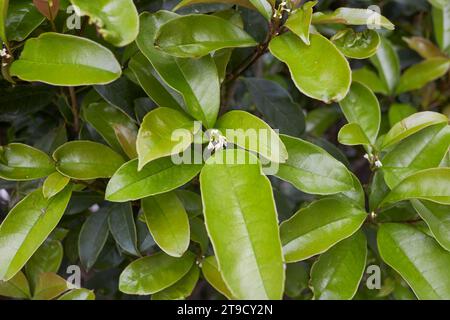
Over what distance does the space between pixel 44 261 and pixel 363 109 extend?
0.69 meters

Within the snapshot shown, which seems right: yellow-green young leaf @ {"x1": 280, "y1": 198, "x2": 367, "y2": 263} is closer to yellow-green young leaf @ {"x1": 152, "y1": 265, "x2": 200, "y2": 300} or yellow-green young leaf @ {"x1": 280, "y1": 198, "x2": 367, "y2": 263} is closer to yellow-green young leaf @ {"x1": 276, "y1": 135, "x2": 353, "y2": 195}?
yellow-green young leaf @ {"x1": 276, "y1": 135, "x2": 353, "y2": 195}

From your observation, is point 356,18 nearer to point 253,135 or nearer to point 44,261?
point 253,135

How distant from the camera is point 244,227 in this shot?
2.24 feet

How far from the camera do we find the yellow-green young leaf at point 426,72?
1.28 m

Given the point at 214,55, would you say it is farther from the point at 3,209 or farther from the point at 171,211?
the point at 3,209

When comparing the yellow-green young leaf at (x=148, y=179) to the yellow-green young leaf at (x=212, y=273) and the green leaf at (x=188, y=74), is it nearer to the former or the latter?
the green leaf at (x=188, y=74)

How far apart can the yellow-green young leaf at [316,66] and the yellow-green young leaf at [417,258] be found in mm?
262

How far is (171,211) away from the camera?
0.89 m

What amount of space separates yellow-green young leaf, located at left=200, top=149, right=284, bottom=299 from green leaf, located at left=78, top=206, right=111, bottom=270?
0.39m

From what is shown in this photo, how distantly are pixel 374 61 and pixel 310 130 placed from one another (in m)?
0.31

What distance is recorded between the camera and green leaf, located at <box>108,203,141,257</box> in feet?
3.12

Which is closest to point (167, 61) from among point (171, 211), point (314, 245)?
point (171, 211)

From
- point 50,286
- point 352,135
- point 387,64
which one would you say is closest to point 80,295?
point 50,286

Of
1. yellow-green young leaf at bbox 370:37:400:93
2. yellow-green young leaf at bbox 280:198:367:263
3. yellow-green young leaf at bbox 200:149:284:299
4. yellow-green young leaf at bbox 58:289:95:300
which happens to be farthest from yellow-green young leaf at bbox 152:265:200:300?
yellow-green young leaf at bbox 370:37:400:93
